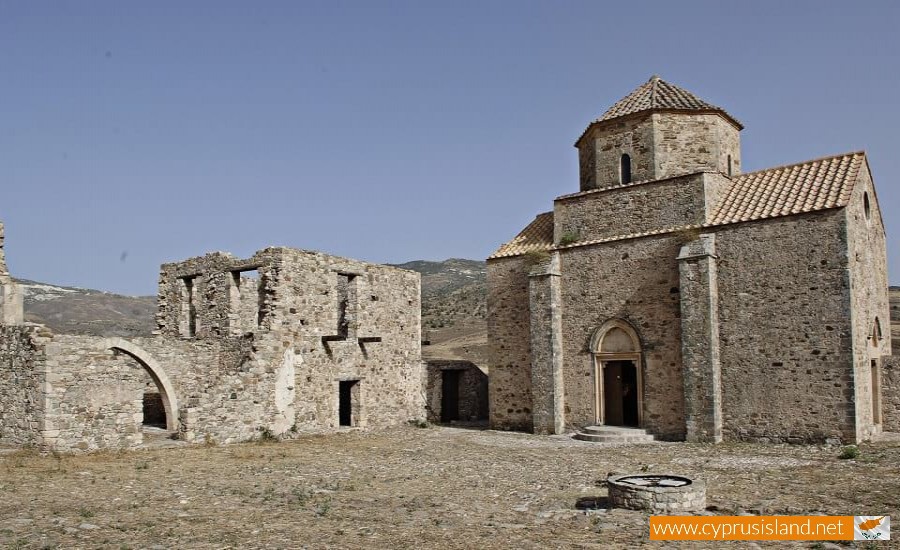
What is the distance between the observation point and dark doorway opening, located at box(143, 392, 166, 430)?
790 inches

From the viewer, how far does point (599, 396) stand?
762 inches

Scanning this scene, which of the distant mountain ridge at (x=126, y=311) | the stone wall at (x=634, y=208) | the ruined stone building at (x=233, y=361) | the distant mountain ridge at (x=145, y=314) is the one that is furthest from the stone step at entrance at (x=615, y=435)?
the distant mountain ridge at (x=126, y=311)

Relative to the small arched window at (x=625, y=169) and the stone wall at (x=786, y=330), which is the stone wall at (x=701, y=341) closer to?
the stone wall at (x=786, y=330)

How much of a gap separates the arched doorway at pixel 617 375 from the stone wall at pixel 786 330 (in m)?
2.35

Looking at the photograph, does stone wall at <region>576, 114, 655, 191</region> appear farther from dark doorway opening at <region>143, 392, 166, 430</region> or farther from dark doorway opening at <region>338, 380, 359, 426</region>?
dark doorway opening at <region>143, 392, 166, 430</region>

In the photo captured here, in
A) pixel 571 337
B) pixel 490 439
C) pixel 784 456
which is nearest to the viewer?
pixel 784 456

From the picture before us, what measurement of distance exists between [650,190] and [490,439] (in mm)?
7751

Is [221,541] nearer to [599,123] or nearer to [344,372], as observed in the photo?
[344,372]

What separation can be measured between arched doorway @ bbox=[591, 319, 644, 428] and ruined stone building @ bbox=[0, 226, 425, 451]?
6.09 m

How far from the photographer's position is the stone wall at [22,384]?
46.8ft

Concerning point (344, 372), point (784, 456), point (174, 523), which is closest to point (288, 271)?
point (344, 372)

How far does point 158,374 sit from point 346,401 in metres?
6.79

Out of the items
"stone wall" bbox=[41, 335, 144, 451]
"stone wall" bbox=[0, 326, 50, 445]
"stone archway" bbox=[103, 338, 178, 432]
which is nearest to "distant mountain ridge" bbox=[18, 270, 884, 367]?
"stone archway" bbox=[103, 338, 178, 432]

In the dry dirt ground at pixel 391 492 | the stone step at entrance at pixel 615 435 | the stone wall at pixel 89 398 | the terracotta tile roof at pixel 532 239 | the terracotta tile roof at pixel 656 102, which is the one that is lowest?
the stone step at entrance at pixel 615 435
